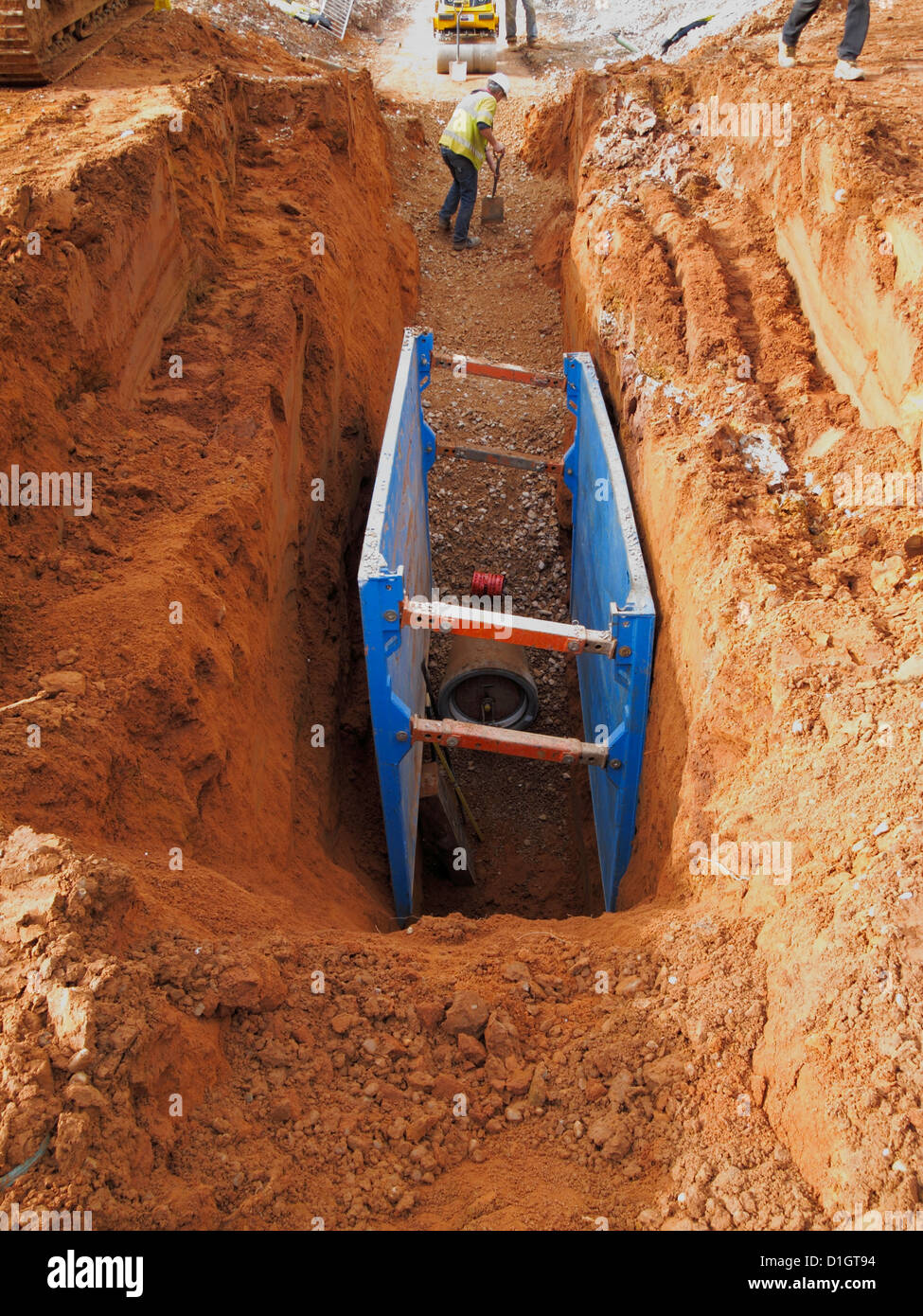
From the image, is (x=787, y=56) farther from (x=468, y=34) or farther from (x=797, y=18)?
(x=468, y=34)

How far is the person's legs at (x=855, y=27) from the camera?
619cm

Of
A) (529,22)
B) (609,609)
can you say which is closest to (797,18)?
(609,609)

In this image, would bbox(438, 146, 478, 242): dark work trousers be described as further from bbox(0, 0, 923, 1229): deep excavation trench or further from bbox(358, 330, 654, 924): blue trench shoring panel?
bbox(358, 330, 654, 924): blue trench shoring panel

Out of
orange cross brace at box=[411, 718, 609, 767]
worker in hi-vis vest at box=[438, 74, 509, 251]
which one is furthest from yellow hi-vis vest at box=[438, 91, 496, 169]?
orange cross brace at box=[411, 718, 609, 767]

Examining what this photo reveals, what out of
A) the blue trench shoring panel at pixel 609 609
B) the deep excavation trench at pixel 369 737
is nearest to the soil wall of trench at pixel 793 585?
the deep excavation trench at pixel 369 737

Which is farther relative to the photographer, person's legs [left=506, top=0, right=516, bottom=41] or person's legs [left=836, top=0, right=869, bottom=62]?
person's legs [left=506, top=0, right=516, bottom=41]

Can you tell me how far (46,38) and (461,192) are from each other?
447 cm

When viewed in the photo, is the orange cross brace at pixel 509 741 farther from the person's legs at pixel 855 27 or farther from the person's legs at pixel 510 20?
the person's legs at pixel 510 20

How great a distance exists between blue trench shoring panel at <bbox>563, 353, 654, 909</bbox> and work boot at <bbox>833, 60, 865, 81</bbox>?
2848mm

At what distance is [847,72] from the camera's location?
6184 mm

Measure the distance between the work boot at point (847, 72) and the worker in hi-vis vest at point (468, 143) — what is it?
154 inches

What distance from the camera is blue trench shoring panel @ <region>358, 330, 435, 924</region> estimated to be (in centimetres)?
401

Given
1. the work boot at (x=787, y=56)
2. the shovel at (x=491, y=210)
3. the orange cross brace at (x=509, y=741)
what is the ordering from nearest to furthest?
the orange cross brace at (x=509, y=741), the work boot at (x=787, y=56), the shovel at (x=491, y=210)

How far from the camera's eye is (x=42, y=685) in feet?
10.2
